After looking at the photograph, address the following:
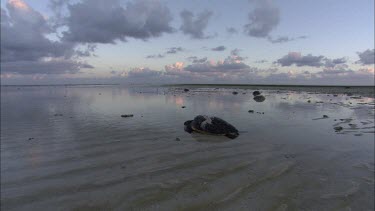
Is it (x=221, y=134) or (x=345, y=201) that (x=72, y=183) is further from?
(x=221, y=134)

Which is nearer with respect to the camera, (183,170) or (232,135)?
(183,170)

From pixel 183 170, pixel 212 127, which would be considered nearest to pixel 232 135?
pixel 212 127

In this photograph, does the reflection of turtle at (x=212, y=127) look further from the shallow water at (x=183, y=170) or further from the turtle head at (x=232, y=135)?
the shallow water at (x=183, y=170)

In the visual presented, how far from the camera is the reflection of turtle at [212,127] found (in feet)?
39.4

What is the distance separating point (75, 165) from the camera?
25.0 feet

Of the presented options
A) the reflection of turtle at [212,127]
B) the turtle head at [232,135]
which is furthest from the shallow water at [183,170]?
the reflection of turtle at [212,127]

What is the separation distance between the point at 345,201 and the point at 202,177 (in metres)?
3.31

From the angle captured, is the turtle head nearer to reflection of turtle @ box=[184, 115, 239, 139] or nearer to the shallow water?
reflection of turtle @ box=[184, 115, 239, 139]

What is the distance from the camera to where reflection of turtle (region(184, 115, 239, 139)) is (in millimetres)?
12000

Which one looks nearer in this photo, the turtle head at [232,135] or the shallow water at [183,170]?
the shallow water at [183,170]

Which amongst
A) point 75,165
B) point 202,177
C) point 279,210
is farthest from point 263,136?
point 75,165

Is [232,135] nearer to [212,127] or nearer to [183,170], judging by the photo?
[212,127]

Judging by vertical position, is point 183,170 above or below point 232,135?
below

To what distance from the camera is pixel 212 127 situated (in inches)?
480
